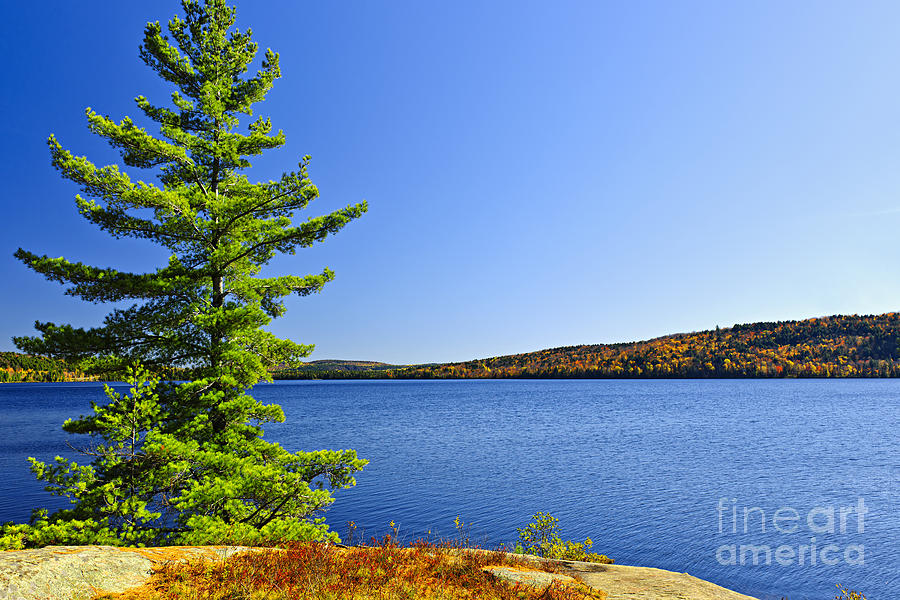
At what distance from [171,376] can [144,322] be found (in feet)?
5.94

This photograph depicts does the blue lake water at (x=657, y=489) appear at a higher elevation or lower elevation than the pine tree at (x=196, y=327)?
lower

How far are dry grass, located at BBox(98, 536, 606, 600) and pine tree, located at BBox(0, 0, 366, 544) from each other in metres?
3.76

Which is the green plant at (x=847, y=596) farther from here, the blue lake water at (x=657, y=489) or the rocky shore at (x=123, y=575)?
the rocky shore at (x=123, y=575)

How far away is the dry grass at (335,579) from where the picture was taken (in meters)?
7.93

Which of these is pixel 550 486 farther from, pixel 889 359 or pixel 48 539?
pixel 889 359

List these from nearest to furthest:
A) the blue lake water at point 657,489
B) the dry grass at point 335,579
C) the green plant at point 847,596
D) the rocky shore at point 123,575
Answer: the rocky shore at point 123,575 → the dry grass at point 335,579 → the green plant at point 847,596 → the blue lake water at point 657,489

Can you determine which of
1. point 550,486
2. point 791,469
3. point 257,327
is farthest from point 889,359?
point 257,327

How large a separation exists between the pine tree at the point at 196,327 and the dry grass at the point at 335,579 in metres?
3.76

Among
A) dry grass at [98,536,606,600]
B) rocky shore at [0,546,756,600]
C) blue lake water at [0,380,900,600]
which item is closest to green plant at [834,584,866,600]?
blue lake water at [0,380,900,600]

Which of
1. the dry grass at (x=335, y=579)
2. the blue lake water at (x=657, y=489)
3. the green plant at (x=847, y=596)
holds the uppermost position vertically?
the dry grass at (x=335, y=579)

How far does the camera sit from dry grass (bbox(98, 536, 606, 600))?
793 centimetres

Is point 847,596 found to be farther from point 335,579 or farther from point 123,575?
point 123,575

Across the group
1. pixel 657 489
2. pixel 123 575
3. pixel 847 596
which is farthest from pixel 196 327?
pixel 657 489

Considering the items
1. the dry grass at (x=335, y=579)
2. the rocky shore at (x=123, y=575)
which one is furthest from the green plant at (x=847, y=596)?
the dry grass at (x=335, y=579)
